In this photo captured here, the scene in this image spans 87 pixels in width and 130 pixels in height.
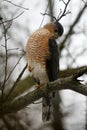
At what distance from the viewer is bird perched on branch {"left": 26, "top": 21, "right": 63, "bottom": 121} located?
4.55 m

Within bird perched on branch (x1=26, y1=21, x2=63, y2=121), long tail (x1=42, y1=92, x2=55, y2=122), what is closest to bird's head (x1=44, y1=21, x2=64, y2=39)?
bird perched on branch (x1=26, y1=21, x2=63, y2=121)

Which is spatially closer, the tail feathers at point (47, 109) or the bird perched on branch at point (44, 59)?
the tail feathers at point (47, 109)

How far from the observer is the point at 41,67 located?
4637mm

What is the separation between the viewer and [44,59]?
15.0 feet

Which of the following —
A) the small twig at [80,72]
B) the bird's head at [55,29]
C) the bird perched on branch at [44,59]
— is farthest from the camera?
the bird's head at [55,29]

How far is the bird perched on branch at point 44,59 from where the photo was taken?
4547mm

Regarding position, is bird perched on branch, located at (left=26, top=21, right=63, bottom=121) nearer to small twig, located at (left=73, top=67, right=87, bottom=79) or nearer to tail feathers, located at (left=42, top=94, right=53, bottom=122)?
tail feathers, located at (left=42, top=94, right=53, bottom=122)

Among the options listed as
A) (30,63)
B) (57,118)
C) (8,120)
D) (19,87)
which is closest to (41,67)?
(30,63)

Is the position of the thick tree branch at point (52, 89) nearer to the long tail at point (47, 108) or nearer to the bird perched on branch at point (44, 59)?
the long tail at point (47, 108)

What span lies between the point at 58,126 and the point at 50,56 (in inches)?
44.4

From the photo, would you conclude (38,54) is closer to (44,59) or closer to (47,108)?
(44,59)

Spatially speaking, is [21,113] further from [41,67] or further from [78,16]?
[78,16]

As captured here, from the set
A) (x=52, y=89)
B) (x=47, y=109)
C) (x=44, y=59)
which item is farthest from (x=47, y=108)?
(x=52, y=89)

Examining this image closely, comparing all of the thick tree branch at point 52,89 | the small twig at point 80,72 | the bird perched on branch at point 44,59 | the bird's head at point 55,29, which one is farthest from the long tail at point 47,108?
the small twig at point 80,72
